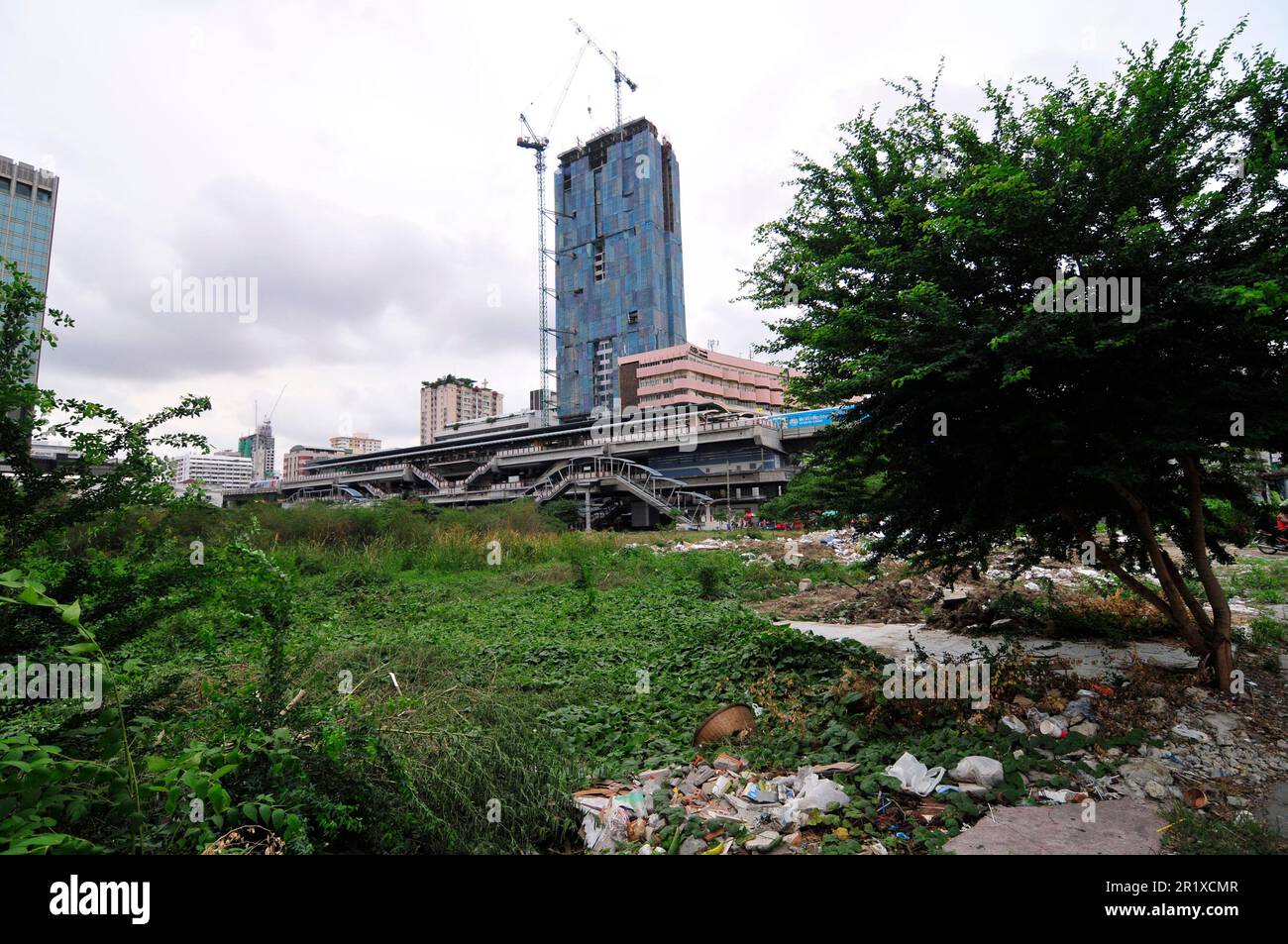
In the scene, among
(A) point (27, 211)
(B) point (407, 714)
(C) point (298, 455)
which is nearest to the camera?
(B) point (407, 714)

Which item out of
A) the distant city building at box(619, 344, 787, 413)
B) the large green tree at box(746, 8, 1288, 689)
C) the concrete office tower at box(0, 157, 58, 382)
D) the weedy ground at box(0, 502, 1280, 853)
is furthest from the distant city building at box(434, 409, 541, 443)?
the large green tree at box(746, 8, 1288, 689)

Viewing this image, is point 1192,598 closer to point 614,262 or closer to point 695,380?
point 695,380

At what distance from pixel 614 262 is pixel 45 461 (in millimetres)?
99044

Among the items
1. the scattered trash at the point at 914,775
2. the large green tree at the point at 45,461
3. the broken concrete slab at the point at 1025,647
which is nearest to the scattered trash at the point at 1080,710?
the broken concrete slab at the point at 1025,647

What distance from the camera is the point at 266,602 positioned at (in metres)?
3.23

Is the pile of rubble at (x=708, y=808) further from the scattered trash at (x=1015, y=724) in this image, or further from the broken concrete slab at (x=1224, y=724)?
the broken concrete slab at (x=1224, y=724)

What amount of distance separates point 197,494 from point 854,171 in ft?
21.8

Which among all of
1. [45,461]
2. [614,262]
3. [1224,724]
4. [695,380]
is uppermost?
[614,262]

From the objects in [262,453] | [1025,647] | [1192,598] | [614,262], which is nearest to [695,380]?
[614,262]

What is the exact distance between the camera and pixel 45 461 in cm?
359

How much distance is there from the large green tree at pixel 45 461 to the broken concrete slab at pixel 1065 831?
5168 mm
